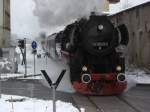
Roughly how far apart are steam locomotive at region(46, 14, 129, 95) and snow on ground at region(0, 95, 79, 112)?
8.36 ft

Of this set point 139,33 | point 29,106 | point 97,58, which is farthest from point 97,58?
point 139,33

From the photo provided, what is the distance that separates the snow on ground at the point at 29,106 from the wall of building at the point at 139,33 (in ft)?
59.6

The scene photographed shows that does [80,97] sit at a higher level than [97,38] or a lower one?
lower

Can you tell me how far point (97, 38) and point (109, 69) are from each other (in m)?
1.32

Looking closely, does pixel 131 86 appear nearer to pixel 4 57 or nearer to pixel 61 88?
pixel 61 88

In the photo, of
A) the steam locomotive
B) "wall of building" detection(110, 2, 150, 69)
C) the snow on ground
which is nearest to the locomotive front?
the steam locomotive

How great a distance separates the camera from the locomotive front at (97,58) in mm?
18688

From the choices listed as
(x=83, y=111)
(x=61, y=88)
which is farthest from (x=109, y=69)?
(x=83, y=111)

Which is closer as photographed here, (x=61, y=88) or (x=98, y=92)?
(x=98, y=92)

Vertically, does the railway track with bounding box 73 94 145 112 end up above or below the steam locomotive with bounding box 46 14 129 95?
below

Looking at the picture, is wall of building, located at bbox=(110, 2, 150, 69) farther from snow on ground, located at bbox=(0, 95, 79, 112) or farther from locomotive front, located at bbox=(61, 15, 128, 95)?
snow on ground, located at bbox=(0, 95, 79, 112)

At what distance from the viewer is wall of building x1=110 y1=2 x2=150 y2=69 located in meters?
34.4

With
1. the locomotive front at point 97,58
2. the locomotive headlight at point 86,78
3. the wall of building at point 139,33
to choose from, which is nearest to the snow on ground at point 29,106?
the locomotive headlight at point 86,78

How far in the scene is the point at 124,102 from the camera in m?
16.9
